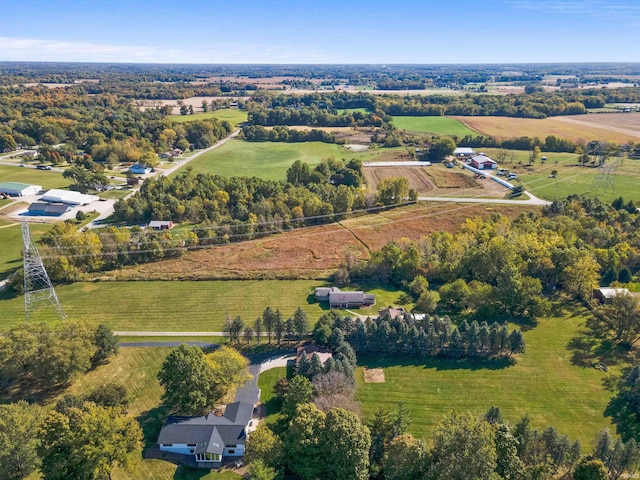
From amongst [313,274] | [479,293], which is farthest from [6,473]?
[479,293]

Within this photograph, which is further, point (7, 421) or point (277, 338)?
point (277, 338)

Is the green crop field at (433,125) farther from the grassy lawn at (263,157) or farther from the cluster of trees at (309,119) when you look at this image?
the grassy lawn at (263,157)

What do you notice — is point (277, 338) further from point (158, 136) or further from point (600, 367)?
point (158, 136)

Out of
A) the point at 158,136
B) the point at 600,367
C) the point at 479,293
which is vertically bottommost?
the point at 600,367

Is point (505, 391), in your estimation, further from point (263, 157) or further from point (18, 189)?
point (18, 189)

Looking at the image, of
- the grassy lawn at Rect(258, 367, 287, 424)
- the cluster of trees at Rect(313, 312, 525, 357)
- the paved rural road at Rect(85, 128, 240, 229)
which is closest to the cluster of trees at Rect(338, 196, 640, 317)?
the cluster of trees at Rect(313, 312, 525, 357)

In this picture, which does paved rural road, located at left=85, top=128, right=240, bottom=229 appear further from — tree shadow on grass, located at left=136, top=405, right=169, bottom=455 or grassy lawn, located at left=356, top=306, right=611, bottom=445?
grassy lawn, located at left=356, top=306, right=611, bottom=445

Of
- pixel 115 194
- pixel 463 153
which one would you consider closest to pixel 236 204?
pixel 115 194

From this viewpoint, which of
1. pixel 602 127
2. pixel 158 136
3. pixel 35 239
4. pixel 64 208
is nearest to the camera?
pixel 35 239
